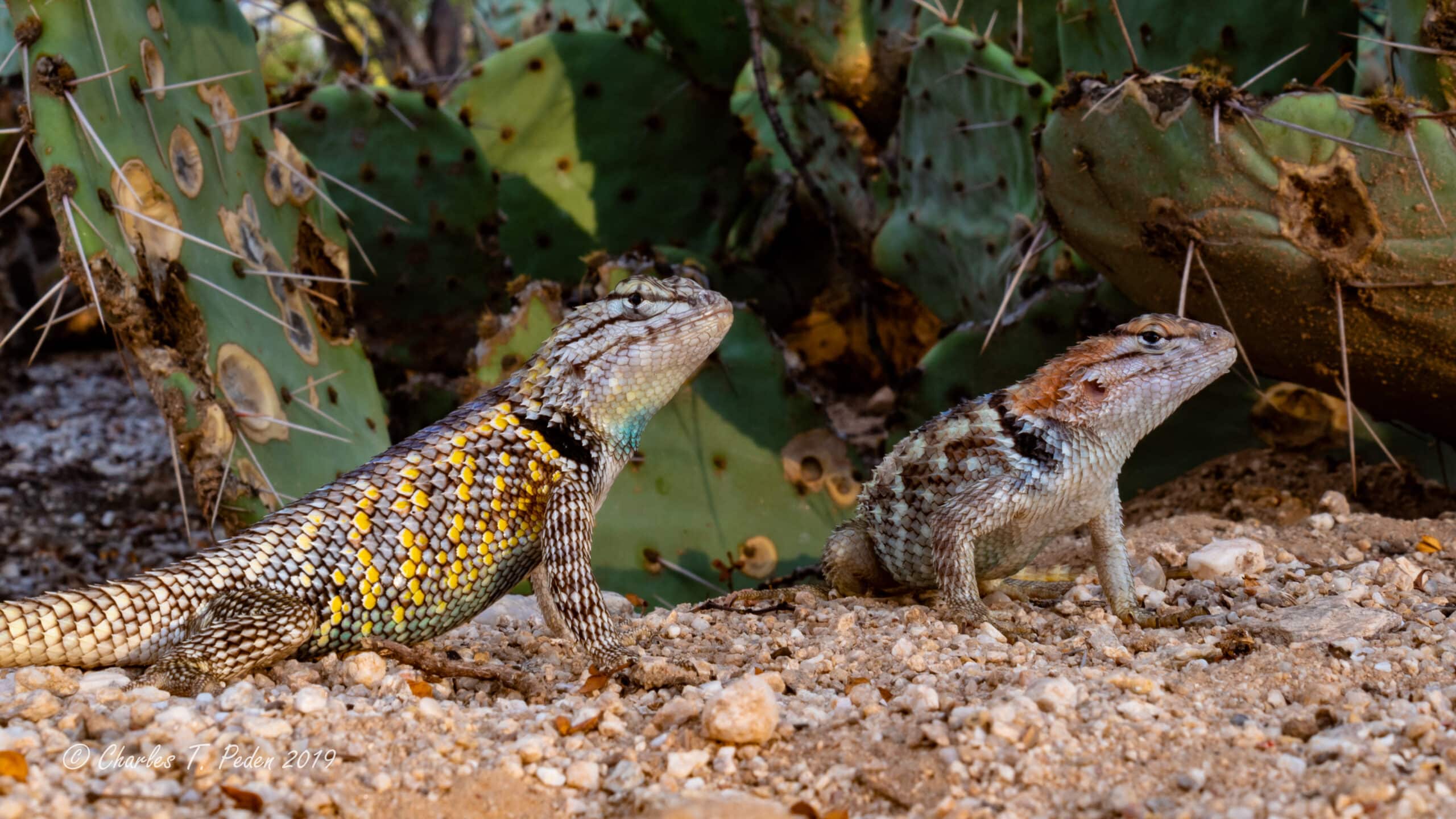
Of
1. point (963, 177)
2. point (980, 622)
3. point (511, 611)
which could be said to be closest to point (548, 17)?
point (963, 177)

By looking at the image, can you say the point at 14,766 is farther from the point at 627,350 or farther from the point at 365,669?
the point at 627,350

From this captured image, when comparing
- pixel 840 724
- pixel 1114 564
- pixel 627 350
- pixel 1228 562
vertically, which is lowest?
pixel 1228 562

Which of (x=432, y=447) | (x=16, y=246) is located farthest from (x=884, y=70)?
(x=16, y=246)

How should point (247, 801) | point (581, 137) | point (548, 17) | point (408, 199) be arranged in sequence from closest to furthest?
point (247, 801)
point (408, 199)
point (581, 137)
point (548, 17)

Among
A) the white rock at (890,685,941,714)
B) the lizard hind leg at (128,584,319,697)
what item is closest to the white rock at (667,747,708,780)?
the white rock at (890,685,941,714)

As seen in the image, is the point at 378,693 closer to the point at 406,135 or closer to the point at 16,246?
the point at 406,135

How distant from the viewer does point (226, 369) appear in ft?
15.8

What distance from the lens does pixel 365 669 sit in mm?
3713

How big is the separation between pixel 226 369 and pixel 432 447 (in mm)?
1217

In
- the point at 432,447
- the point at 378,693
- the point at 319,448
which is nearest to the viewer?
the point at 378,693

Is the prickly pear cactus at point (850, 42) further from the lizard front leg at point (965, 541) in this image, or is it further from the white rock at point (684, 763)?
the white rock at point (684, 763)

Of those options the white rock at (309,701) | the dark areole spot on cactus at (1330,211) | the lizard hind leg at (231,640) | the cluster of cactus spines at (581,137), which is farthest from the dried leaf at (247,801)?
the cluster of cactus spines at (581,137)

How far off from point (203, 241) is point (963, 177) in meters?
4.38

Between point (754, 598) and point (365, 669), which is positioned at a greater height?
point (365, 669)
